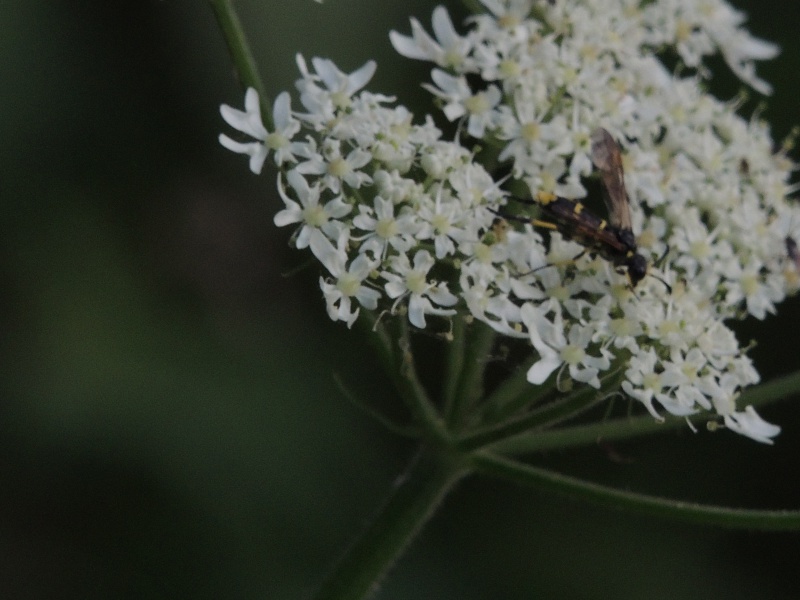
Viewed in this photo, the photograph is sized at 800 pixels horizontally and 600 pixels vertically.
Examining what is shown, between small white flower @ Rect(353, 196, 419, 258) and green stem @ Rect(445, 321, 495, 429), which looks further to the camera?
green stem @ Rect(445, 321, 495, 429)

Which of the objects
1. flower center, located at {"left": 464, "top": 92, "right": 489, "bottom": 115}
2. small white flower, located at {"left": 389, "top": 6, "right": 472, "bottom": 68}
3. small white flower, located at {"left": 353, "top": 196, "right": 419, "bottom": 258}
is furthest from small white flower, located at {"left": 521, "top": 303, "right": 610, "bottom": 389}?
small white flower, located at {"left": 389, "top": 6, "right": 472, "bottom": 68}

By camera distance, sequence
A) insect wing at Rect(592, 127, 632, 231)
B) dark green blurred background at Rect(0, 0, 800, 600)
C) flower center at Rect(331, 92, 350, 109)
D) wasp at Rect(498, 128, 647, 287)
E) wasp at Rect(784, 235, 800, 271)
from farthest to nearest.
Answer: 1. dark green blurred background at Rect(0, 0, 800, 600)
2. wasp at Rect(784, 235, 800, 271)
3. insect wing at Rect(592, 127, 632, 231)
4. flower center at Rect(331, 92, 350, 109)
5. wasp at Rect(498, 128, 647, 287)

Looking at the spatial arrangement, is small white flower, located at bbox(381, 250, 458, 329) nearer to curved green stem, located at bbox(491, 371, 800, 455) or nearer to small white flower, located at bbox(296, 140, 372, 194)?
small white flower, located at bbox(296, 140, 372, 194)

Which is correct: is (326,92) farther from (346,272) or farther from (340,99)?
(346,272)

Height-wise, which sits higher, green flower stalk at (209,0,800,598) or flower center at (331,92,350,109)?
flower center at (331,92,350,109)

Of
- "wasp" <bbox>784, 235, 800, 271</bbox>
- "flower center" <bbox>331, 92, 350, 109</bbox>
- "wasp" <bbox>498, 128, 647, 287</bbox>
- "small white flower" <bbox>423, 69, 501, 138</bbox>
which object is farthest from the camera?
"wasp" <bbox>784, 235, 800, 271</bbox>

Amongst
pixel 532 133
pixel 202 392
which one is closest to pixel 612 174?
pixel 532 133

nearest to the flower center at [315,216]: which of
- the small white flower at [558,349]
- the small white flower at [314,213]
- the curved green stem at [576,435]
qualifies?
the small white flower at [314,213]
